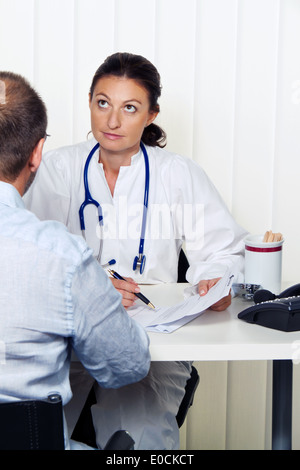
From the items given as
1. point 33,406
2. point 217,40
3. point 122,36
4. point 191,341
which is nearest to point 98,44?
point 122,36

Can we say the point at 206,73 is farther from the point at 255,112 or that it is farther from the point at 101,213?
the point at 101,213

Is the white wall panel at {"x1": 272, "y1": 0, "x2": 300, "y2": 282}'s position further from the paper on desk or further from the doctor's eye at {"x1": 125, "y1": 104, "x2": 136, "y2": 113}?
the paper on desk

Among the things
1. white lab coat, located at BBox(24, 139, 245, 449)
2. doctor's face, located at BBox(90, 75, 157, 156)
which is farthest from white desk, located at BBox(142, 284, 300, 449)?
doctor's face, located at BBox(90, 75, 157, 156)

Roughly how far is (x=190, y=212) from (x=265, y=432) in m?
1.19

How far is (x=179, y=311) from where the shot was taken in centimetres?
144

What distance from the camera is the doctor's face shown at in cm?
192

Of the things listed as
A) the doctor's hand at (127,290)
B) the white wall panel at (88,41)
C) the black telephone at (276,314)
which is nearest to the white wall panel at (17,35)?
the white wall panel at (88,41)

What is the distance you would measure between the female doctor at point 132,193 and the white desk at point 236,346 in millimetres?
447

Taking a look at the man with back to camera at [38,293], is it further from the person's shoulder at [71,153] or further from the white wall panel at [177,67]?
the white wall panel at [177,67]

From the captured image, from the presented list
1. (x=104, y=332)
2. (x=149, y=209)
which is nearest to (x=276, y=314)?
(x=104, y=332)

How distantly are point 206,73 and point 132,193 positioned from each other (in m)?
0.74

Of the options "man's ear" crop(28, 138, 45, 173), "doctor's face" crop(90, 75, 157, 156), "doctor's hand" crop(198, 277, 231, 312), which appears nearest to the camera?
"man's ear" crop(28, 138, 45, 173)
